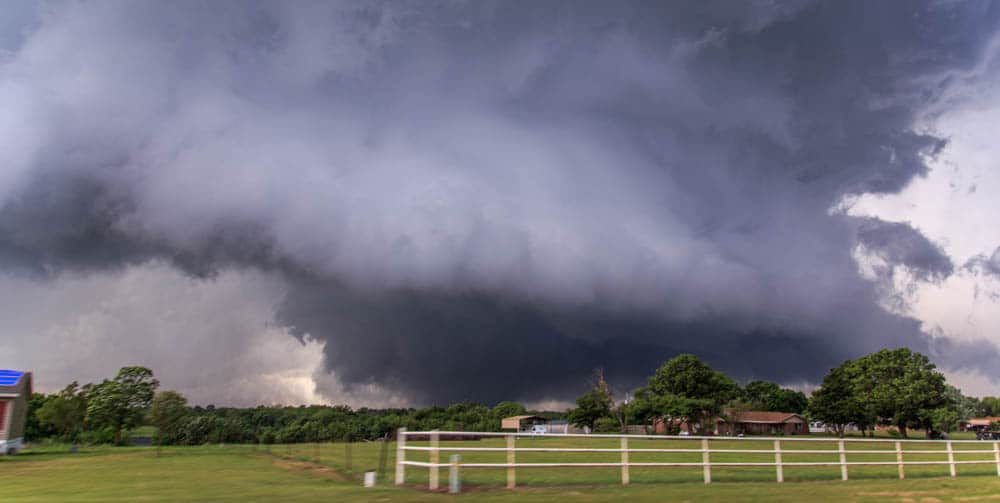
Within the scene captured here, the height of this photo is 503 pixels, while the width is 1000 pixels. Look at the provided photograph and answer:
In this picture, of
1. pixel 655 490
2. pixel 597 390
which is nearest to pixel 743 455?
pixel 655 490

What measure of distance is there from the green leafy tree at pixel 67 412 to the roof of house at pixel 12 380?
18545mm

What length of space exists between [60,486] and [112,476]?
4251 mm

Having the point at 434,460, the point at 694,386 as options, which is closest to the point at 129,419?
the point at 434,460

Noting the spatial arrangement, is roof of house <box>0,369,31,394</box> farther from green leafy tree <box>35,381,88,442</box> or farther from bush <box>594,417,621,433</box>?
bush <box>594,417,621,433</box>

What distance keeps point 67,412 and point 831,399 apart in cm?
10045

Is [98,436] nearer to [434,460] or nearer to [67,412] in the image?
[67,412]

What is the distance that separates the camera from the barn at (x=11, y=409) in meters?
38.4

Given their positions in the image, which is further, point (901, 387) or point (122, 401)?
point (901, 387)

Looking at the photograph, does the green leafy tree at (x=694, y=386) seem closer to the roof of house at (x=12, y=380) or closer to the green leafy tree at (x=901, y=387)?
the green leafy tree at (x=901, y=387)

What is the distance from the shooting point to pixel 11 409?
1549 inches

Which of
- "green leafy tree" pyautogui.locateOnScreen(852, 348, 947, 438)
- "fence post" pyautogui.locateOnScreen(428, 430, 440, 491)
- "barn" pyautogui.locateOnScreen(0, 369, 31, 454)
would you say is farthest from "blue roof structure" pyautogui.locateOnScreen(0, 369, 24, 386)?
"green leafy tree" pyautogui.locateOnScreen(852, 348, 947, 438)

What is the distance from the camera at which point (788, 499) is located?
14.3 meters

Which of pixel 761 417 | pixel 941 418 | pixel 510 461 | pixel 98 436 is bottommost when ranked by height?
pixel 761 417

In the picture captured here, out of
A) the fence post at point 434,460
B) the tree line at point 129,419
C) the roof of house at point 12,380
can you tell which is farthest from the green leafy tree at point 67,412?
the fence post at point 434,460
